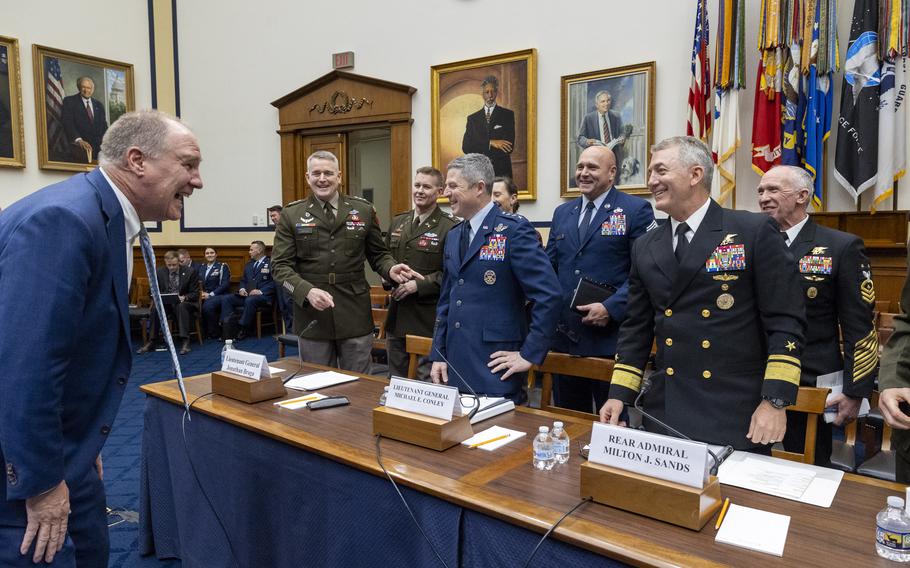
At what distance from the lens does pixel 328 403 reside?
214 cm

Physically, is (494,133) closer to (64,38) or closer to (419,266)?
(419,266)

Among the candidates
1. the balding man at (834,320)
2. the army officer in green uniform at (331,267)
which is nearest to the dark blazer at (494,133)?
the army officer in green uniform at (331,267)

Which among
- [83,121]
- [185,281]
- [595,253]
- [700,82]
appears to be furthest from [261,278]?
[595,253]

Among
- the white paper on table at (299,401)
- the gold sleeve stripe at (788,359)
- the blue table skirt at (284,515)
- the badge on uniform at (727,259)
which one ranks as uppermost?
the badge on uniform at (727,259)

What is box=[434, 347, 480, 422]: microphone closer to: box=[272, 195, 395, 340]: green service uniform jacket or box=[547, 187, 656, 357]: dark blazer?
box=[547, 187, 656, 357]: dark blazer

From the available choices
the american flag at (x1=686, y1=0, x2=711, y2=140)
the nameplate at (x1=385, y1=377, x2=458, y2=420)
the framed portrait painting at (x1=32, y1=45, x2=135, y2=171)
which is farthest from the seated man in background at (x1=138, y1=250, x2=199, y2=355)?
the nameplate at (x1=385, y1=377, x2=458, y2=420)

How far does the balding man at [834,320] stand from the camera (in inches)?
88.8

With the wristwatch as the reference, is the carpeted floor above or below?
below

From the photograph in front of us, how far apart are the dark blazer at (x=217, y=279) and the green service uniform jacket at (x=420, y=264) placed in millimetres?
4901

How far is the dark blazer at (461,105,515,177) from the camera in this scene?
21.1ft

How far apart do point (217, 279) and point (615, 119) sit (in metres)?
5.42

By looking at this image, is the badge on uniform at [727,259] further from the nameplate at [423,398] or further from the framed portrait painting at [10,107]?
the framed portrait painting at [10,107]

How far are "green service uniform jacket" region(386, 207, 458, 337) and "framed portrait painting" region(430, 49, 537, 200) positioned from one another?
2706 mm

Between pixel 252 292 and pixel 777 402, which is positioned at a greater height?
pixel 777 402
